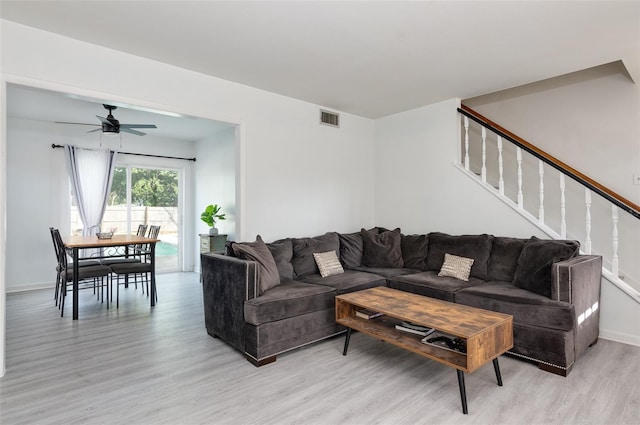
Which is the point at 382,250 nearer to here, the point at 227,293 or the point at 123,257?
the point at 227,293

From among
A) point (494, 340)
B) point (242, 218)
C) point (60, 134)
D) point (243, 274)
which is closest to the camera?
point (494, 340)

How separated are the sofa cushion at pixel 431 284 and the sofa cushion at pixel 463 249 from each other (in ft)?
0.53

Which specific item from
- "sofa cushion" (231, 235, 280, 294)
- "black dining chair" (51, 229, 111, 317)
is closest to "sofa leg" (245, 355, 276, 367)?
"sofa cushion" (231, 235, 280, 294)

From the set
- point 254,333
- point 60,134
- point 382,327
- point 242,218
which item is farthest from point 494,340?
point 60,134

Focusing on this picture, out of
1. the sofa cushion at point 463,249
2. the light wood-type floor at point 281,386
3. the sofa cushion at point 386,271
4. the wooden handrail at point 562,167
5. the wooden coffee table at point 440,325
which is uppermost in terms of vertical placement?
the wooden handrail at point 562,167

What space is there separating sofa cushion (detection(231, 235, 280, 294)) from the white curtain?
4013 millimetres

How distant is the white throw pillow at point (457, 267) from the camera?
362 centimetres

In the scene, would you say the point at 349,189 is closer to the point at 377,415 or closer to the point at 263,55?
the point at 263,55

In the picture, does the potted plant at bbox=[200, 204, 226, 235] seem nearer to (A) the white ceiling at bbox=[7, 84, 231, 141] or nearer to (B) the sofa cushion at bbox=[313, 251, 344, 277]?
(A) the white ceiling at bbox=[7, 84, 231, 141]

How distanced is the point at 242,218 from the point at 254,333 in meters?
1.53

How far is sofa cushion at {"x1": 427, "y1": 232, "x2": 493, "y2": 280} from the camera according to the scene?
367 centimetres

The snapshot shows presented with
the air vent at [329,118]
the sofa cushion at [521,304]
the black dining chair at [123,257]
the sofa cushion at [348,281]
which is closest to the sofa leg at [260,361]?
the sofa cushion at [348,281]

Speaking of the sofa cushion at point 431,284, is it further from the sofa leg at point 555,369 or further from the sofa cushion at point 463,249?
the sofa leg at point 555,369

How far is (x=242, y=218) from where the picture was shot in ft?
12.8
